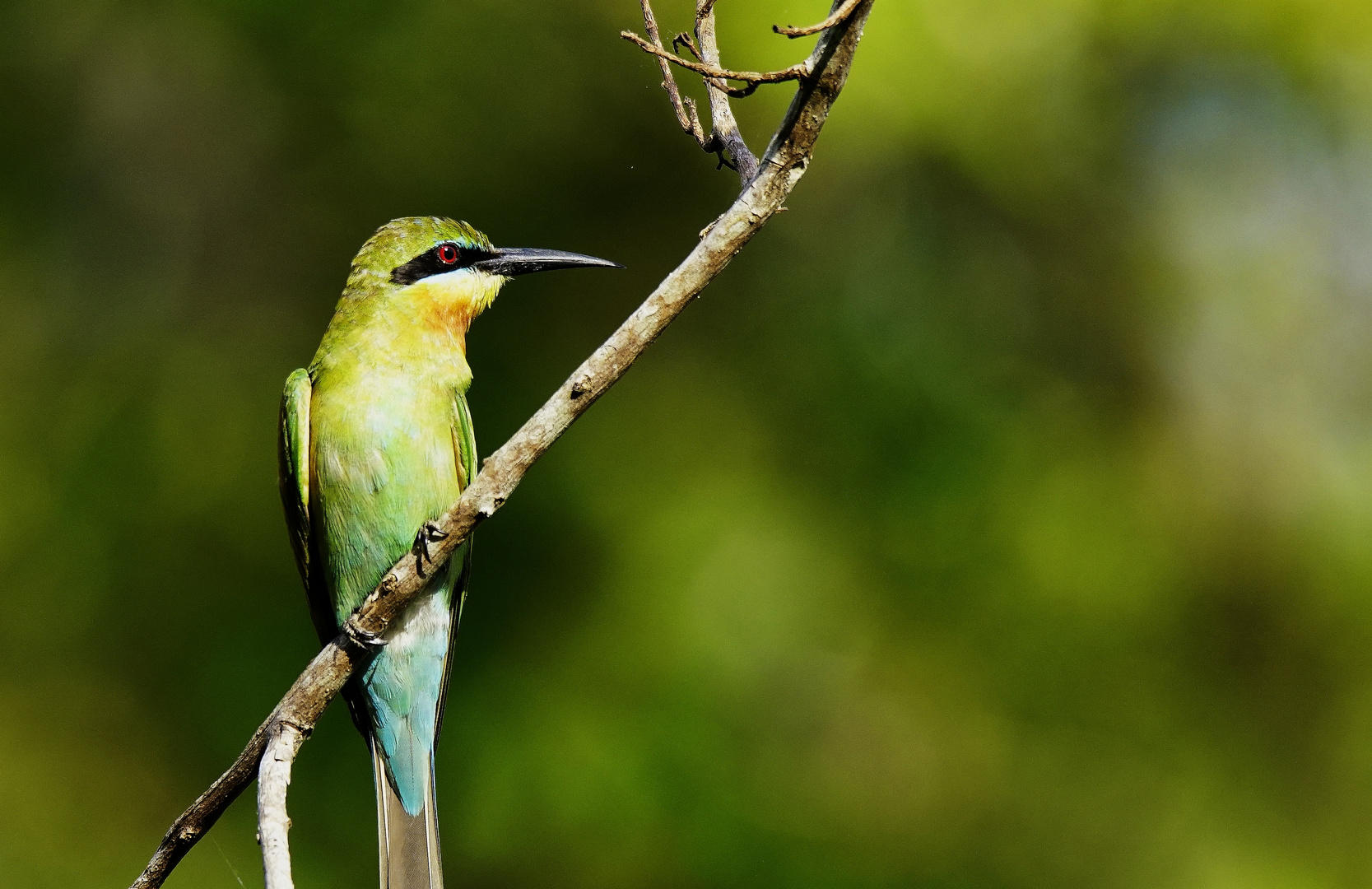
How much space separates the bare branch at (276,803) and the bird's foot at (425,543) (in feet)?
1.28

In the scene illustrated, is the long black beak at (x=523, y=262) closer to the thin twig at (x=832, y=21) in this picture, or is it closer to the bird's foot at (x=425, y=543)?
the bird's foot at (x=425, y=543)

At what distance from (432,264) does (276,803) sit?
1.59 meters

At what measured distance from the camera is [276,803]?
2.21 m

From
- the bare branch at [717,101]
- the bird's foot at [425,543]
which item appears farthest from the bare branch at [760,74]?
the bird's foot at [425,543]

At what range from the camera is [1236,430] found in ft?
16.9

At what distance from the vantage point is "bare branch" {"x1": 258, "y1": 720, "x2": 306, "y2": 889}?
2.05 m

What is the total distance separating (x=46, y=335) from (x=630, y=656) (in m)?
2.97

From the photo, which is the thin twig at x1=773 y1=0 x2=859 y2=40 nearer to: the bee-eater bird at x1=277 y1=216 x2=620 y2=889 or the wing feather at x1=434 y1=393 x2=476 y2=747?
the bee-eater bird at x1=277 y1=216 x2=620 y2=889

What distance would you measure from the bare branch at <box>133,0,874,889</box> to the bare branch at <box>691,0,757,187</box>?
235 mm

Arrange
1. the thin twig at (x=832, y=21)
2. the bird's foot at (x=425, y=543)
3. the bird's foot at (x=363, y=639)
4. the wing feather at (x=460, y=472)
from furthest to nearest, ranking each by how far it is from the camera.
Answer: the wing feather at (x=460, y=472)
the bird's foot at (x=363, y=639)
the bird's foot at (x=425, y=543)
the thin twig at (x=832, y=21)

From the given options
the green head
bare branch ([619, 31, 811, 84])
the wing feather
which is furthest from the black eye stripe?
bare branch ([619, 31, 811, 84])

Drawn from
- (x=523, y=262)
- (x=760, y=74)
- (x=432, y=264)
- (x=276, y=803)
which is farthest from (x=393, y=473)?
(x=760, y=74)

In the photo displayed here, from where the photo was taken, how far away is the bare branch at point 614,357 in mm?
2020

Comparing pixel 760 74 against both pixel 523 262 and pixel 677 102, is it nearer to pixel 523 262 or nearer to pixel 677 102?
pixel 677 102
